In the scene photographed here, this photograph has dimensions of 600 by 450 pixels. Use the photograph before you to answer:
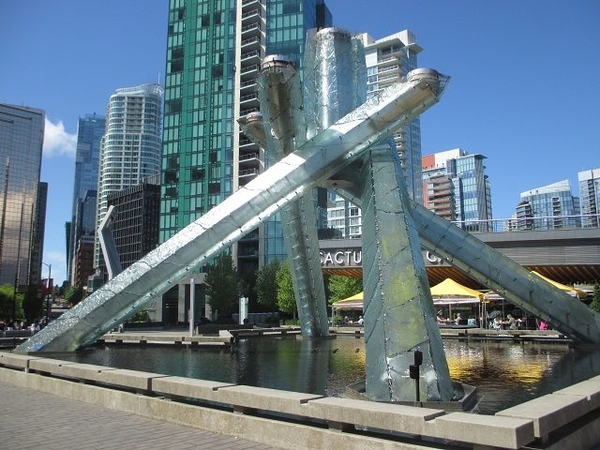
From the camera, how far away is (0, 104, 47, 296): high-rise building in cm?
9888

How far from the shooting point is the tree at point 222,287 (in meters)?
65.9

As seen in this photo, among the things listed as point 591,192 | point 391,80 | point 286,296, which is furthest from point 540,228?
point 591,192

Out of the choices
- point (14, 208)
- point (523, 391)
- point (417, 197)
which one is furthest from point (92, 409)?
point (417, 197)

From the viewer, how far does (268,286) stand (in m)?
71.6

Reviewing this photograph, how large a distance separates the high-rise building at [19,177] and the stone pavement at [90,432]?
95.3 m

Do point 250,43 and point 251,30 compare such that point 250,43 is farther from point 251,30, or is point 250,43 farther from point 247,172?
point 247,172

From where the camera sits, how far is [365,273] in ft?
42.7

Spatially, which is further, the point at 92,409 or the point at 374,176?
the point at 374,176

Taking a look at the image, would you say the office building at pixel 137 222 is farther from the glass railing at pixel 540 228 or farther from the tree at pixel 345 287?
the glass railing at pixel 540 228

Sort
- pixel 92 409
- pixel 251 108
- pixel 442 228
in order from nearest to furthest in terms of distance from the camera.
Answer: pixel 92 409
pixel 442 228
pixel 251 108

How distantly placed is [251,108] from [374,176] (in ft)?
247

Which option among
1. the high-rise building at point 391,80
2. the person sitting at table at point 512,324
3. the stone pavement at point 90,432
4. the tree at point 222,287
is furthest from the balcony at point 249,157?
the high-rise building at point 391,80

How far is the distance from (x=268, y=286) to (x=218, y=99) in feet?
113

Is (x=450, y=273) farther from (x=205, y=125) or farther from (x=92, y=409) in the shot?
(x=205, y=125)
